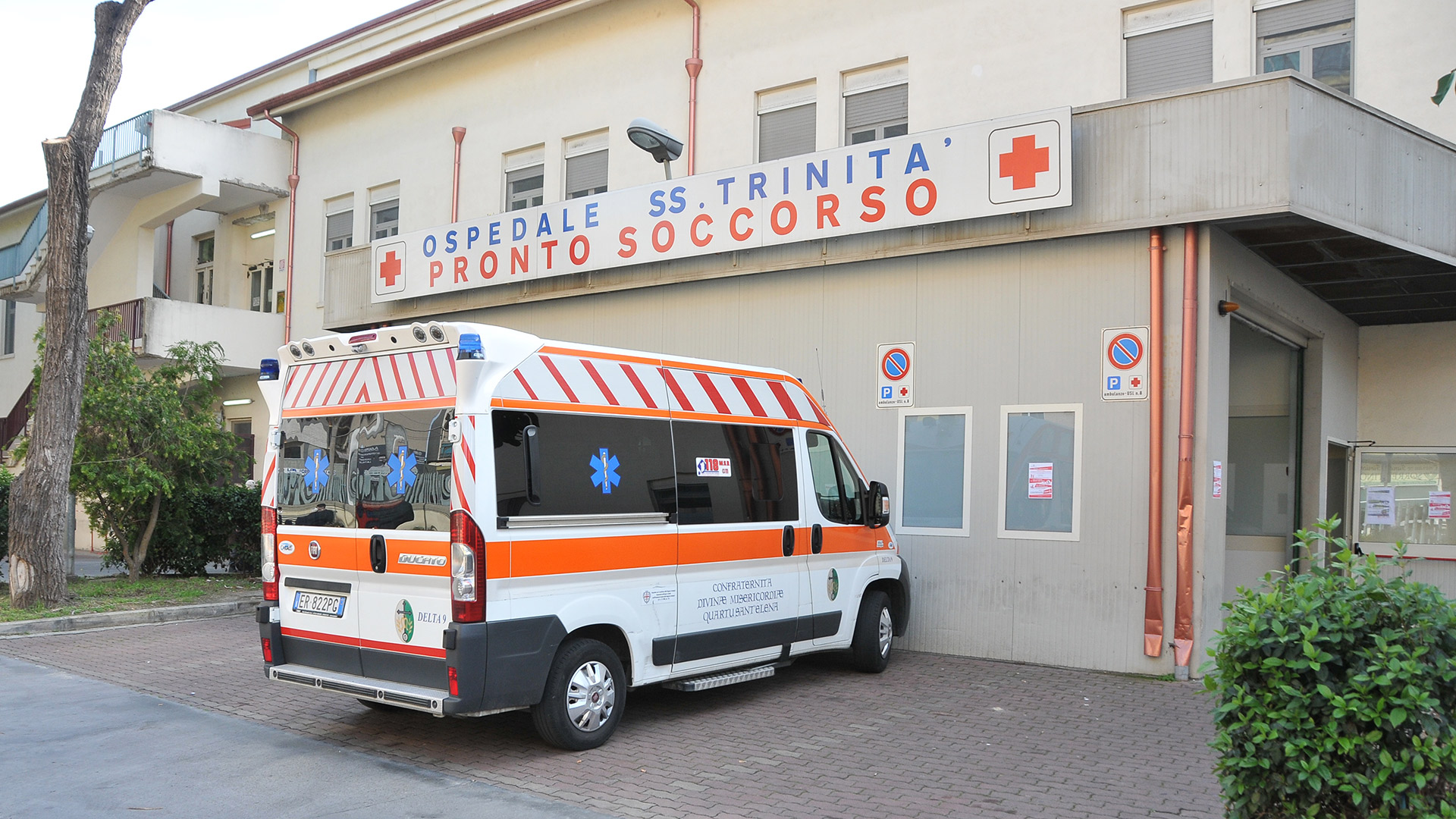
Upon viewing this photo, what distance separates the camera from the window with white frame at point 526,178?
15.9 m

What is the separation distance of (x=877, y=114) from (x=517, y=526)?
311 inches

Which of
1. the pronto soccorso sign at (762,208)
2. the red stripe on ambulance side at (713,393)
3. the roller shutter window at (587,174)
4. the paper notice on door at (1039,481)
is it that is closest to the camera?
the red stripe on ambulance side at (713,393)

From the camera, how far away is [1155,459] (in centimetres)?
938

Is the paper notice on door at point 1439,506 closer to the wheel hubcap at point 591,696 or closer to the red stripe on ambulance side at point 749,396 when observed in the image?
the red stripe on ambulance side at point 749,396

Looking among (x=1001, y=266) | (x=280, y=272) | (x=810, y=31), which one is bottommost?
(x=1001, y=266)

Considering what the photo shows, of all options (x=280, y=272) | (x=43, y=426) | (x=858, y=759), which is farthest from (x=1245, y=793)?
(x=280, y=272)

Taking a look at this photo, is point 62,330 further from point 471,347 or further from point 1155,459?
point 1155,459

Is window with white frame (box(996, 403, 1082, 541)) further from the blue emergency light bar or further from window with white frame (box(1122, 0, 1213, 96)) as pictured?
the blue emergency light bar

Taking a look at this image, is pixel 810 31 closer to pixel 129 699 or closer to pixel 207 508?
pixel 129 699

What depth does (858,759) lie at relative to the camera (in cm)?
677

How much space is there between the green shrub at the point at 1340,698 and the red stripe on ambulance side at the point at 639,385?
4206 millimetres

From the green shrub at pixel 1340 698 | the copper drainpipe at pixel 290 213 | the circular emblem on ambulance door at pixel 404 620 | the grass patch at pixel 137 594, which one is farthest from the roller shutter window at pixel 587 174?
the green shrub at pixel 1340 698

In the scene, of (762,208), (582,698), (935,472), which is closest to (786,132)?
(762,208)

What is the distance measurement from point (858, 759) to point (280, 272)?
17.3 m
